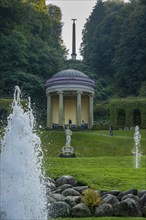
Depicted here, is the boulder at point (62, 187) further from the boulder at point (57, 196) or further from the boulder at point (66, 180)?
the boulder at point (57, 196)

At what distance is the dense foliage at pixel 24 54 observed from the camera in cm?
6638

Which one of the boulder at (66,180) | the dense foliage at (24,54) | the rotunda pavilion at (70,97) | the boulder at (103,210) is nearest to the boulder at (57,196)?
the boulder at (103,210)

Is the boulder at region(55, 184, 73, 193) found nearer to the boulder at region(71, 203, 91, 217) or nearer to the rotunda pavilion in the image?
the boulder at region(71, 203, 91, 217)

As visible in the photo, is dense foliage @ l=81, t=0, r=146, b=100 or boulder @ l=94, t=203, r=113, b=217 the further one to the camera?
dense foliage @ l=81, t=0, r=146, b=100

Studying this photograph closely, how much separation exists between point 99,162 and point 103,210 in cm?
1292

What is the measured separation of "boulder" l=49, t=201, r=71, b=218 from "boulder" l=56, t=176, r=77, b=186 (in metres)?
3.11

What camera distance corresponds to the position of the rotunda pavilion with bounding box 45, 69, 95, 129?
56.5 m

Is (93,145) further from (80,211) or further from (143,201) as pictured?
(80,211)

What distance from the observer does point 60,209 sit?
48.5 feet

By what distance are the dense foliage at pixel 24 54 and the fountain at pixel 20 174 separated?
52235 mm

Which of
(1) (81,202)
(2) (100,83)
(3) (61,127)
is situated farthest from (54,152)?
(2) (100,83)

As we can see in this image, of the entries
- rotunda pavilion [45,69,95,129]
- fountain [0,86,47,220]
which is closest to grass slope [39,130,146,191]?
fountain [0,86,47,220]

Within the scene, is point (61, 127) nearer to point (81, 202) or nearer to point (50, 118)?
point (50, 118)

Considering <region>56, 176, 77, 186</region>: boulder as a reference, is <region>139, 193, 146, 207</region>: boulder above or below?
below
